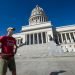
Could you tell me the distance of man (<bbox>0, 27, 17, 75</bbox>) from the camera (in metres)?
4.21

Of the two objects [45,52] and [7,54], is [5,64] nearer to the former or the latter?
[7,54]

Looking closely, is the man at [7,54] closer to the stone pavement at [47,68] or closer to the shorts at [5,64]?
the shorts at [5,64]

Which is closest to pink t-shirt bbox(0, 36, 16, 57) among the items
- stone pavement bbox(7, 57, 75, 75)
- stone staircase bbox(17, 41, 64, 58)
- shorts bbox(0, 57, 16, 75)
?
shorts bbox(0, 57, 16, 75)

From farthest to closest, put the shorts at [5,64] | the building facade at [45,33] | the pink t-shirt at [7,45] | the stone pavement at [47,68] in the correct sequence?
the building facade at [45,33], the stone pavement at [47,68], the pink t-shirt at [7,45], the shorts at [5,64]

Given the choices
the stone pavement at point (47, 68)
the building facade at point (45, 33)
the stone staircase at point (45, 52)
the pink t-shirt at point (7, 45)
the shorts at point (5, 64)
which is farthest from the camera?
the building facade at point (45, 33)

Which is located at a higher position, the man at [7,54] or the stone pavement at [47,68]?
the man at [7,54]

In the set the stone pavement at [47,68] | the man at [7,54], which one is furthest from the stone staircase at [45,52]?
the man at [7,54]

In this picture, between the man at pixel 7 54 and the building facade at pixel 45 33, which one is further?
the building facade at pixel 45 33

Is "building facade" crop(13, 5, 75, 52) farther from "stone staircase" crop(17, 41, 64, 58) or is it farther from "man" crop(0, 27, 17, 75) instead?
"man" crop(0, 27, 17, 75)

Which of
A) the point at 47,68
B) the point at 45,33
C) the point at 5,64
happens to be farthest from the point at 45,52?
the point at 45,33

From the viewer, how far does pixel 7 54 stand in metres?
4.32

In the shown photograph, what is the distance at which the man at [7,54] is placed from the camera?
4207 mm

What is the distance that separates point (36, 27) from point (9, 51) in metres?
56.0

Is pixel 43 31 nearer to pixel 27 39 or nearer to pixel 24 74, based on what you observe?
pixel 27 39
